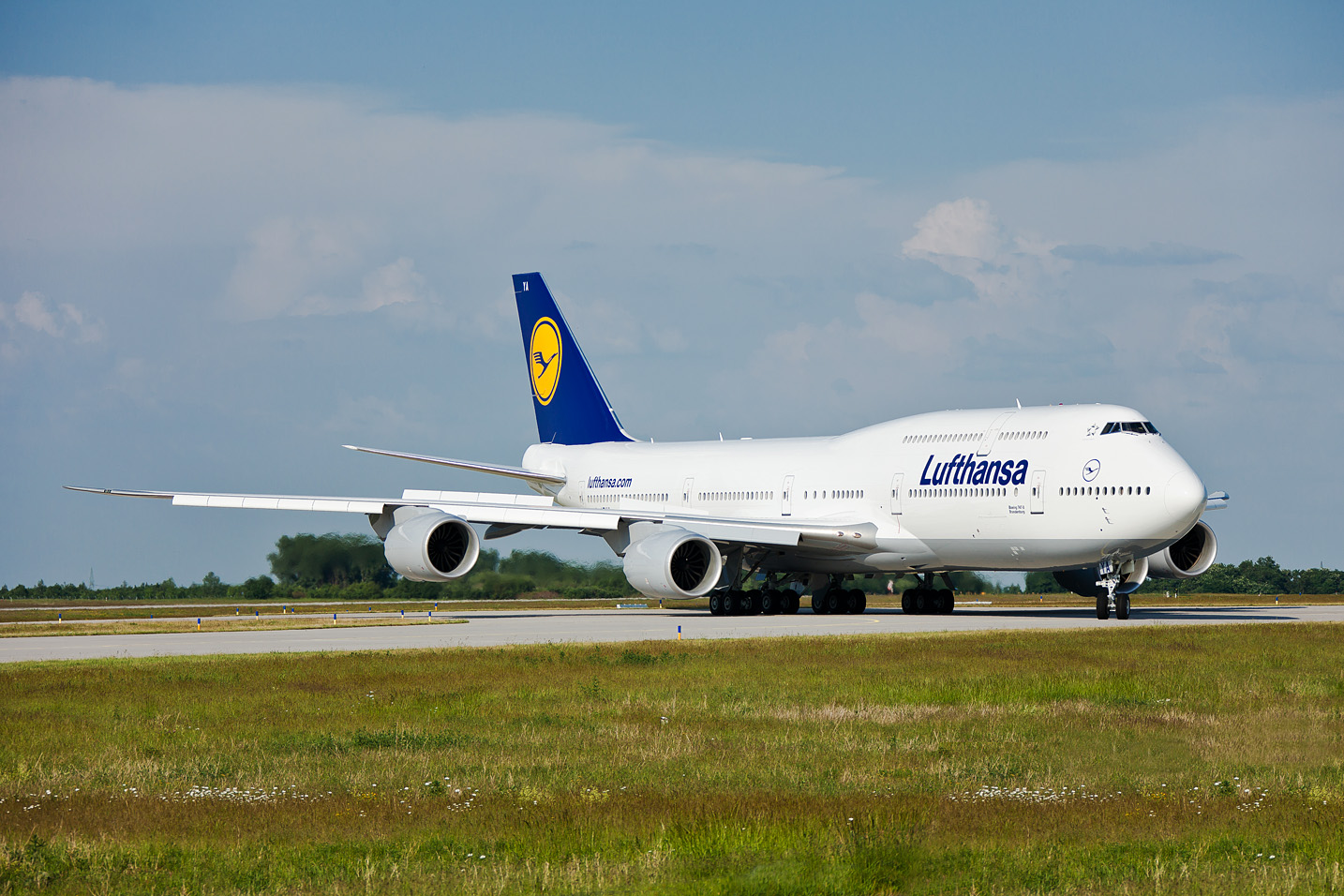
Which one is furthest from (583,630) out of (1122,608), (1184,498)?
(1184,498)

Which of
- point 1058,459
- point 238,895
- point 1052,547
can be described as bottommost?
point 238,895

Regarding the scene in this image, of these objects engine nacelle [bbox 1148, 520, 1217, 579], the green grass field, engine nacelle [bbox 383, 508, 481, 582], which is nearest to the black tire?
engine nacelle [bbox 1148, 520, 1217, 579]

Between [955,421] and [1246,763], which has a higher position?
[955,421]

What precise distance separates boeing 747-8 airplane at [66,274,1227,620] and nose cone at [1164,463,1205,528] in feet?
0.13

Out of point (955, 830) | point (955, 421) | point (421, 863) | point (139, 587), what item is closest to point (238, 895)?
point (421, 863)

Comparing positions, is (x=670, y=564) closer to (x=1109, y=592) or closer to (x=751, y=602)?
(x=751, y=602)

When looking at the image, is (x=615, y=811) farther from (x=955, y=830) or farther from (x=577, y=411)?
(x=577, y=411)

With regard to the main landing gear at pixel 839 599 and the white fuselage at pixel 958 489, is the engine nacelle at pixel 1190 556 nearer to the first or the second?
the white fuselage at pixel 958 489

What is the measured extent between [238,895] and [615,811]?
9.33 ft

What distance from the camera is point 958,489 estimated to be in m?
35.6

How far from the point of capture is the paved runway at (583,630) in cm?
2689

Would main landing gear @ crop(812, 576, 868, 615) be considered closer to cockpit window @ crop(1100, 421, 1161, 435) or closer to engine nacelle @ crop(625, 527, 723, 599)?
engine nacelle @ crop(625, 527, 723, 599)

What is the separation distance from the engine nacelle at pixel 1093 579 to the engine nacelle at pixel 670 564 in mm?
9540

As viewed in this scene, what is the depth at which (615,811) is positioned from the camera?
33.1 ft
